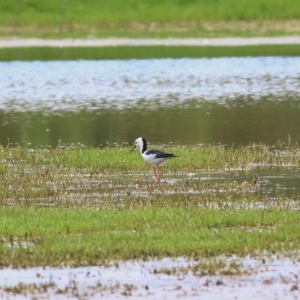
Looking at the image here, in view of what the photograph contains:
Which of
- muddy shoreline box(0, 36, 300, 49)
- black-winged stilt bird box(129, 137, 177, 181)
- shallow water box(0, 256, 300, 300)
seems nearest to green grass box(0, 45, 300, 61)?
muddy shoreline box(0, 36, 300, 49)

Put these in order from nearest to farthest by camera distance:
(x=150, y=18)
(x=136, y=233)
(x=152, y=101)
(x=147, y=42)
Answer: (x=136, y=233), (x=152, y=101), (x=147, y=42), (x=150, y=18)

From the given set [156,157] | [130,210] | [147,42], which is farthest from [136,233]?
[147,42]

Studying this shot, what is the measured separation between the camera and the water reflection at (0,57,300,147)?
28.1 metres

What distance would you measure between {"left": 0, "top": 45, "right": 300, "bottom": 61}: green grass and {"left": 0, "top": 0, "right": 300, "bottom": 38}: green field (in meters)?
4.48

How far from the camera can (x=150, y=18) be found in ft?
267

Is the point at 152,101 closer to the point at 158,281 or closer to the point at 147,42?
the point at 158,281

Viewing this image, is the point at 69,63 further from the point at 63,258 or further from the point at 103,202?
the point at 63,258

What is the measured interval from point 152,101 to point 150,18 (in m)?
42.3

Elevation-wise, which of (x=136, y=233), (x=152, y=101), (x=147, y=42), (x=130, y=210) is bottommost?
(x=147, y=42)

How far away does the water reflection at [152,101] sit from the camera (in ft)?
92.2

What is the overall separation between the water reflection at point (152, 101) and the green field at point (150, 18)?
1590cm

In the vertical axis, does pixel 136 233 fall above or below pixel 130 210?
above

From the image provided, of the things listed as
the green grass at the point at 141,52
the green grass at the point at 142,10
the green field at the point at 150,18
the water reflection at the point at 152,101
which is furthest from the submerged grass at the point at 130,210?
the green grass at the point at 142,10

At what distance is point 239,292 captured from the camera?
1057cm
